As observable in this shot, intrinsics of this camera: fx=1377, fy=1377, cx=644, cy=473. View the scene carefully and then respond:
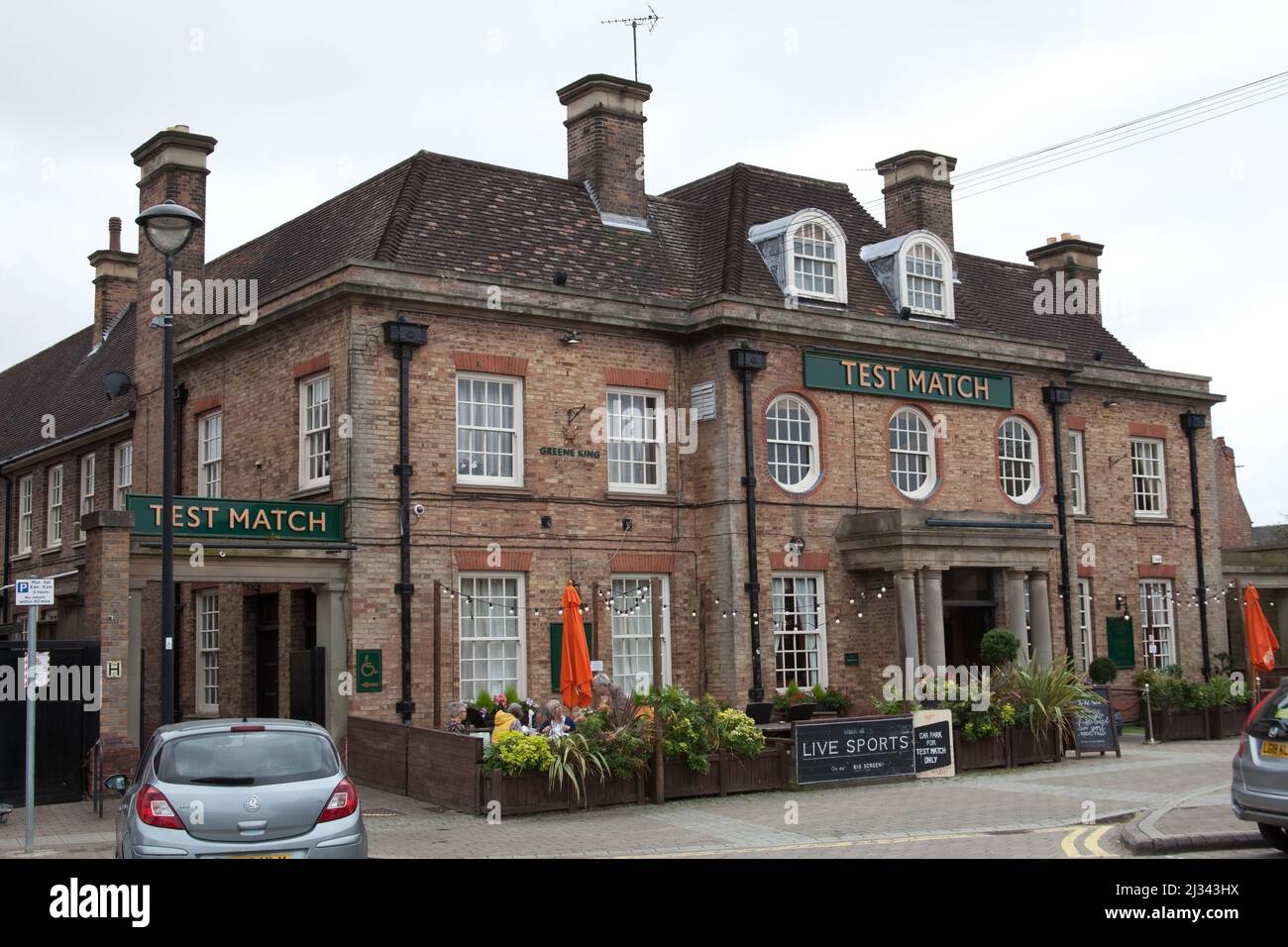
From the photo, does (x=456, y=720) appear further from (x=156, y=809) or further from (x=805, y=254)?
(x=805, y=254)

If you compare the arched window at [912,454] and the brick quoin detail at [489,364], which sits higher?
the brick quoin detail at [489,364]

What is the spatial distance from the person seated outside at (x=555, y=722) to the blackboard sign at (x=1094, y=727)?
8572mm

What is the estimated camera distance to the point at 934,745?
19516 mm

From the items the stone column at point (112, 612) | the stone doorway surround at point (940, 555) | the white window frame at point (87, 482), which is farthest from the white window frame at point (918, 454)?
the white window frame at point (87, 482)

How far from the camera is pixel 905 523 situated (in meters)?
24.3

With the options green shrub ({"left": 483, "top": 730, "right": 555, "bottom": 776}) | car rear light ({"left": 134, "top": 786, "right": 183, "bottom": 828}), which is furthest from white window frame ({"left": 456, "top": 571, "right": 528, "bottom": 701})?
car rear light ({"left": 134, "top": 786, "right": 183, "bottom": 828})

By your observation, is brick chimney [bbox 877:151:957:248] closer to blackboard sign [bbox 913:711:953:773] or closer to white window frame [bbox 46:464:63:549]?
blackboard sign [bbox 913:711:953:773]

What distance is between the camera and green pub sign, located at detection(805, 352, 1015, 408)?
25.2 meters

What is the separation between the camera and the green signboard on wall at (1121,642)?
30.6 m

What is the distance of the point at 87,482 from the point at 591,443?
45.9 feet

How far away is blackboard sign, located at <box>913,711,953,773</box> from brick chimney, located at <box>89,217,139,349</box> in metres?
25.4

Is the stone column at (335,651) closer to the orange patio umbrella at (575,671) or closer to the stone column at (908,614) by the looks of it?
the orange patio umbrella at (575,671)

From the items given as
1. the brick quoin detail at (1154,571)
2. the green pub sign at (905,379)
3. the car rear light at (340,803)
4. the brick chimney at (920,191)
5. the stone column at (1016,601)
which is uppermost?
the brick chimney at (920,191)
